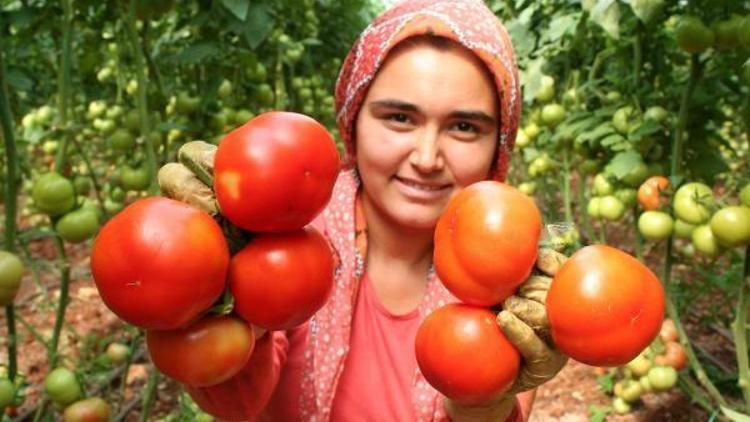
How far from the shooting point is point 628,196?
94.4 inches

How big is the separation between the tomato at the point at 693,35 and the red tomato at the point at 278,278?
1.40m

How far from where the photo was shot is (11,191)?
5.15 ft

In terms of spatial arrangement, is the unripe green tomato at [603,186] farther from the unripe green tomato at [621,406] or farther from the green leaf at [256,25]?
the green leaf at [256,25]

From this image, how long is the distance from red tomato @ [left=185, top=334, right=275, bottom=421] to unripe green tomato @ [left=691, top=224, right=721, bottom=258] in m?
1.38

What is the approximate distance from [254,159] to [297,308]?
0.67 ft

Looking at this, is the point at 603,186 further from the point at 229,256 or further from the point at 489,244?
the point at 229,256

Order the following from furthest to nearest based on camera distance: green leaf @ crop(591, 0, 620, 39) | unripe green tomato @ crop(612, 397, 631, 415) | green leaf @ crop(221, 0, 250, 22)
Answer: unripe green tomato @ crop(612, 397, 631, 415), green leaf @ crop(221, 0, 250, 22), green leaf @ crop(591, 0, 620, 39)

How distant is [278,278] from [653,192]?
5.66 ft

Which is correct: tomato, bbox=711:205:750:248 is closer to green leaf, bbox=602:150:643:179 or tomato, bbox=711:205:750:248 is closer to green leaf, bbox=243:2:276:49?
green leaf, bbox=602:150:643:179

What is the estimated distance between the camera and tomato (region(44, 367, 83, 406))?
1863 mm

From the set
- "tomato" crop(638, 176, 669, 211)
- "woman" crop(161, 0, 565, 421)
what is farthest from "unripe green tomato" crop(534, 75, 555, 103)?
"woman" crop(161, 0, 565, 421)

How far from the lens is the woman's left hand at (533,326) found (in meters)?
0.84

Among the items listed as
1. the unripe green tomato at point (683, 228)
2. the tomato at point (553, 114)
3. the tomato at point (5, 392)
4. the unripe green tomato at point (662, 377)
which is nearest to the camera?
the tomato at point (5, 392)

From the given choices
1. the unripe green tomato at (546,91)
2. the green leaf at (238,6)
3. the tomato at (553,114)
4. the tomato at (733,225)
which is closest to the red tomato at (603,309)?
the tomato at (733,225)
